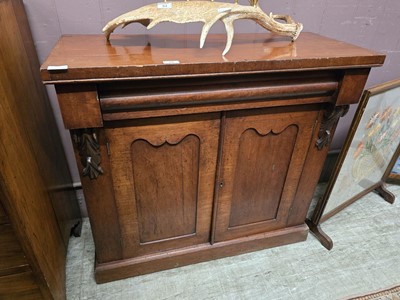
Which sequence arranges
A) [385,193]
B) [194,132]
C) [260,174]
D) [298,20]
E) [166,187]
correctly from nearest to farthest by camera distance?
[194,132], [166,187], [260,174], [298,20], [385,193]

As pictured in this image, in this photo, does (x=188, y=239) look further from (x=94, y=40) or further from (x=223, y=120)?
(x=94, y=40)

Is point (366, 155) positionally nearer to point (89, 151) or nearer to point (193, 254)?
point (193, 254)

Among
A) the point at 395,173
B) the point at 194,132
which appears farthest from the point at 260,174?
the point at 395,173

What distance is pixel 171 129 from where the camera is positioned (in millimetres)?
1108

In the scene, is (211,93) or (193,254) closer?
(211,93)

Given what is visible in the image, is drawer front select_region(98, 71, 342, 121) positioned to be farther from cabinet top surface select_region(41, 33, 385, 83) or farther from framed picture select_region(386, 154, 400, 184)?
framed picture select_region(386, 154, 400, 184)

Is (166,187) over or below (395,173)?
over

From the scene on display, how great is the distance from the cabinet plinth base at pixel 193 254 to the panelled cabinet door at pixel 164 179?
0.15ft

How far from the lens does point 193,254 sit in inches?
60.1

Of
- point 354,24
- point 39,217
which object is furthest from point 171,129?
point 354,24

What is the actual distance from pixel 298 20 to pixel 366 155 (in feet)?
2.75

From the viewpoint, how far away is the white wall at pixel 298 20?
1.24 m

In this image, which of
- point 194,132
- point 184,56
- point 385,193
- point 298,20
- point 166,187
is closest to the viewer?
point 184,56

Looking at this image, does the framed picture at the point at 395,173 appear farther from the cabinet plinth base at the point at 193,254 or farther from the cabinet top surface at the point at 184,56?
A: the cabinet top surface at the point at 184,56
